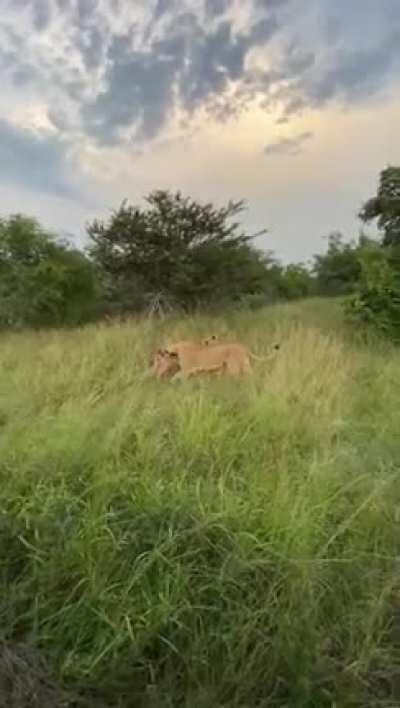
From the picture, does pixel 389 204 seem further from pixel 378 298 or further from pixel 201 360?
pixel 201 360

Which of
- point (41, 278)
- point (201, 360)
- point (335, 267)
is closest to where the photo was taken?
point (201, 360)

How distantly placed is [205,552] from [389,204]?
9.25 meters

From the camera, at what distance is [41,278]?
13242 mm

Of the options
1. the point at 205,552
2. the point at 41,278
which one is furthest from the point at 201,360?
the point at 41,278

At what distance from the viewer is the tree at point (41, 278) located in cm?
1275

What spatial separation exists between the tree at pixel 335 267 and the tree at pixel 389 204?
11.4ft

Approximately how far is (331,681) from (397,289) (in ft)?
24.1

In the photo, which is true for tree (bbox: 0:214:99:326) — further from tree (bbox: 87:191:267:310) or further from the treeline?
tree (bbox: 87:191:267:310)

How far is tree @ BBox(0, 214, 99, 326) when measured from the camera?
12750 mm

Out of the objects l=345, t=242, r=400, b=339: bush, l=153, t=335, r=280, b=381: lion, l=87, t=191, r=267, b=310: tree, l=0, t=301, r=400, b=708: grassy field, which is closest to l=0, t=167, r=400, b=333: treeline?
l=87, t=191, r=267, b=310: tree

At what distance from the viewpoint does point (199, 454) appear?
3.06 meters

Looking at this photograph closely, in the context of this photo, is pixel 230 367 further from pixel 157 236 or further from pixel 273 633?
pixel 157 236

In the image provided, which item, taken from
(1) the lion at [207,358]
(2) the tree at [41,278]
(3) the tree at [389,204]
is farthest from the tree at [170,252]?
(1) the lion at [207,358]

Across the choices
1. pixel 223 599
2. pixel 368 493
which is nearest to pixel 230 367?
pixel 368 493
